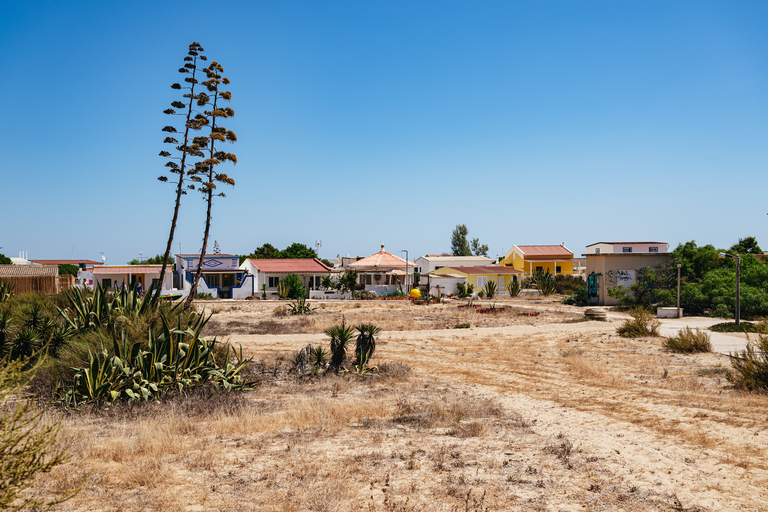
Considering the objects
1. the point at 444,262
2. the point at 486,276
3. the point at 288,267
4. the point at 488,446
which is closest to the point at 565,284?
the point at 486,276

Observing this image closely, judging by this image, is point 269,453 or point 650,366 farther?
point 650,366

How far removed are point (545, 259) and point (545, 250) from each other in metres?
1.63

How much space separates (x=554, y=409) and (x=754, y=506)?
12.6 ft

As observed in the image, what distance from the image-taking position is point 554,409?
342 inches

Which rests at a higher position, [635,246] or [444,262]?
[635,246]

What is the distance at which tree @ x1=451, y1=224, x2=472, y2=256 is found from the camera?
92.8 metres

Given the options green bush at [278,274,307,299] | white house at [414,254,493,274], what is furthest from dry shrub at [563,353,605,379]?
white house at [414,254,493,274]

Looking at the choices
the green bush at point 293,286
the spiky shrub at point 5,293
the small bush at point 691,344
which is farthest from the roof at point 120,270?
the small bush at point 691,344

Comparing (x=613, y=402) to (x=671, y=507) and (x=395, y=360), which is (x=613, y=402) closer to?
(x=671, y=507)

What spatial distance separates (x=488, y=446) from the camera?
6.69 meters

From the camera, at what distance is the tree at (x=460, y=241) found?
92750mm

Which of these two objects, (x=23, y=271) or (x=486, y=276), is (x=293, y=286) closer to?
(x=486, y=276)

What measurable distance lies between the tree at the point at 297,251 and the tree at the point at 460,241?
29991 millimetres

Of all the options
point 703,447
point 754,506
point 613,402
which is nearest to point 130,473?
point 754,506
